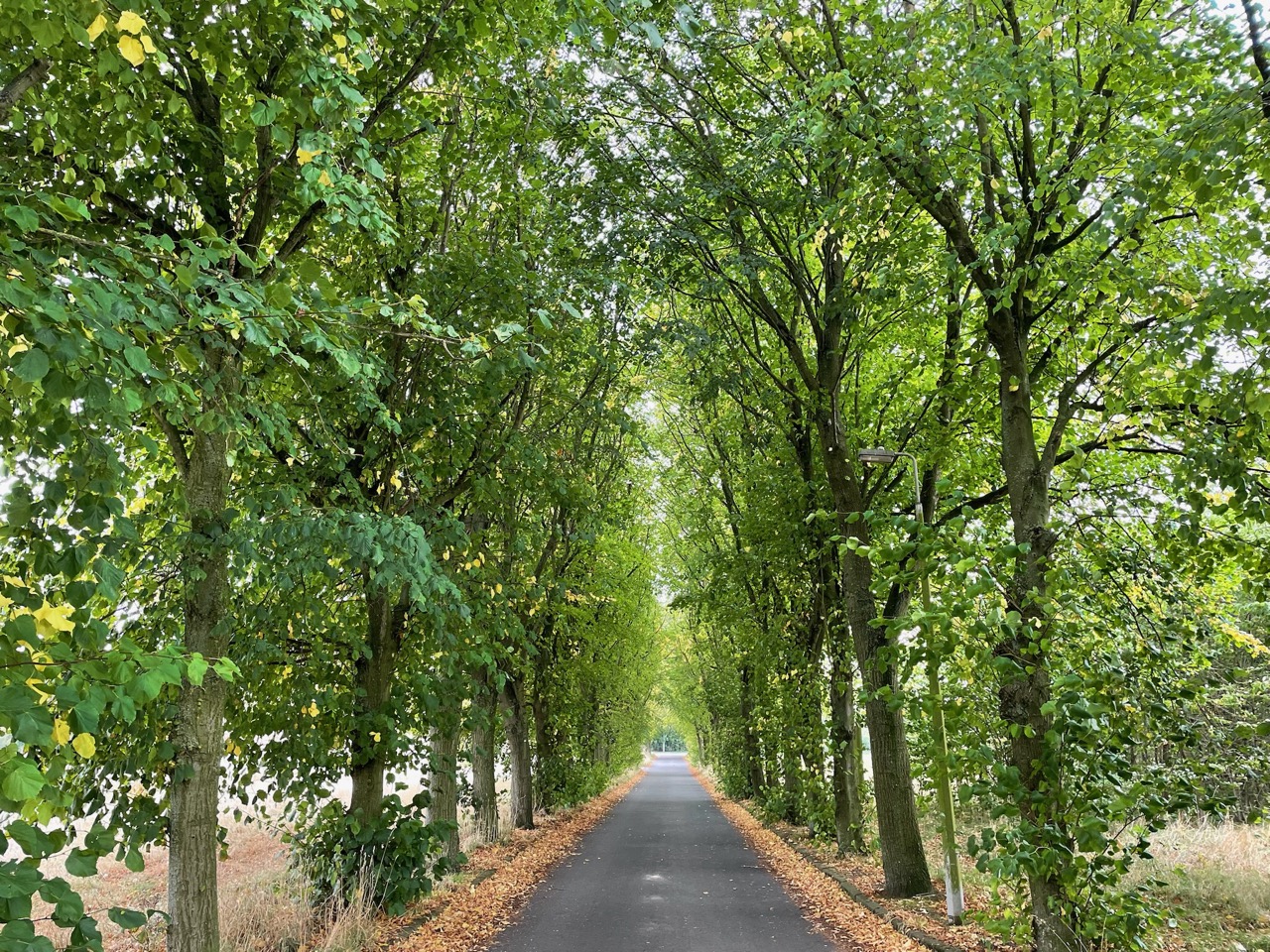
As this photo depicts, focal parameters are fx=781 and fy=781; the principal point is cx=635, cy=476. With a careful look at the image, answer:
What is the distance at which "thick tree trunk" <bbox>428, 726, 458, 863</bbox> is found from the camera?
8516mm

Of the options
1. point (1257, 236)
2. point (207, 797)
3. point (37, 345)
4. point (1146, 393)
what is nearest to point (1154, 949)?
point (1146, 393)

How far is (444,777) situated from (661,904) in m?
3.09

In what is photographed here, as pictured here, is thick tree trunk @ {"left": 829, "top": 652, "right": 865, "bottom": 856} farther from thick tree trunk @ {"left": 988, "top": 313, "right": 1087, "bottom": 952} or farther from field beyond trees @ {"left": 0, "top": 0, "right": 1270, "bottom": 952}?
thick tree trunk @ {"left": 988, "top": 313, "right": 1087, "bottom": 952}

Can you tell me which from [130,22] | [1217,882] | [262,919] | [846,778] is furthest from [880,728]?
[130,22]

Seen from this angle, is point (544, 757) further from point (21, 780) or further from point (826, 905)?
point (21, 780)

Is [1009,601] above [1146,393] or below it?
below

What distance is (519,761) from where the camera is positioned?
631 inches

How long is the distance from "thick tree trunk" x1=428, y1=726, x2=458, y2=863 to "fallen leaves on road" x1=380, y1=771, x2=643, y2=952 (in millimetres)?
658

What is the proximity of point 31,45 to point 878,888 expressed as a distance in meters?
11.0

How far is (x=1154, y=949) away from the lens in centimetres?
623

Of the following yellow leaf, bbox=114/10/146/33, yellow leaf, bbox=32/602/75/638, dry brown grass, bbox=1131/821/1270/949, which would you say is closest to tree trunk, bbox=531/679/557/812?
dry brown grass, bbox=1131/821/1270/949

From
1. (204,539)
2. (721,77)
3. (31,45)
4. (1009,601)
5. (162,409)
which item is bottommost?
(1009,601)

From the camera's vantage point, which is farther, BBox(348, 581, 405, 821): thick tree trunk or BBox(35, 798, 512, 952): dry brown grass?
BBox(348, 581, 405, 821): thick tree trunk

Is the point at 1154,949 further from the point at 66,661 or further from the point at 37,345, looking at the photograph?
the point at 37,345
